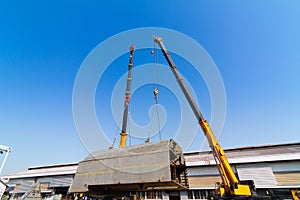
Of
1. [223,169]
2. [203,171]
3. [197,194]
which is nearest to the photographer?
[223,169]

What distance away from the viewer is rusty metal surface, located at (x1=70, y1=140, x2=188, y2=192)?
8.58 meters

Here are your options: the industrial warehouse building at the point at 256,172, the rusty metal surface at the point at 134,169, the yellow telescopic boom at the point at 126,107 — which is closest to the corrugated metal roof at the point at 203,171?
the industrial warehouse building at the point at 256,172

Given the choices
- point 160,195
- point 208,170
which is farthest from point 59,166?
point 208,170

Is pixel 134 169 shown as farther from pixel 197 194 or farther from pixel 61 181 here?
pixel 61 181

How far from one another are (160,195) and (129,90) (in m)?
12.5

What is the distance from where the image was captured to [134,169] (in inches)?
360

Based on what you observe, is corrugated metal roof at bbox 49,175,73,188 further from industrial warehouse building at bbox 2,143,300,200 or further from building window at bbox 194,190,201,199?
building window at bbox 194,190,201,199

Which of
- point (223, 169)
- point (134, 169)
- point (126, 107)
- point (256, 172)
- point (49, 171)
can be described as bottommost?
point (134, 169)

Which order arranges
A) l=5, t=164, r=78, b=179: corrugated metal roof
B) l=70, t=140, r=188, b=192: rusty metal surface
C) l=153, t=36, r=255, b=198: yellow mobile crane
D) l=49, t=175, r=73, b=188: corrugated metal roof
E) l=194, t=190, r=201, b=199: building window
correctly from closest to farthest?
1. l=70, t=140, r=188, b=192: rusty metal surface
2. l=153, t=36, r=255, b=198: yellow mobile crane
3. l=194, t=190, r=201, b=199: building window
4. l=49, t=175, r=73, b=188: corrugated metal roof
5. l=5, t=164, r=78, b=179: corrugated metal roof

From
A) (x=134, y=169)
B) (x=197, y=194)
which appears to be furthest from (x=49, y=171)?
(x=134, y=169)

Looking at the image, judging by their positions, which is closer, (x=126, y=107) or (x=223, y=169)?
(x=223, y=169)

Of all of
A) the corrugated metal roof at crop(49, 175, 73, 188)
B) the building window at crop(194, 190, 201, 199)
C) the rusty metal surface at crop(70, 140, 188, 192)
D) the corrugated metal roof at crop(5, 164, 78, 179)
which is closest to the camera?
the rusty metal surface at crop(70, 140, 188, 192)

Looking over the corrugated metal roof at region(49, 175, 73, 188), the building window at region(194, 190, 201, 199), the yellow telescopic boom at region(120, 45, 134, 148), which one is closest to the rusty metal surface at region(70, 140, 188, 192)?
the yellow telescopic boom at region(120, 45, 134, 148)

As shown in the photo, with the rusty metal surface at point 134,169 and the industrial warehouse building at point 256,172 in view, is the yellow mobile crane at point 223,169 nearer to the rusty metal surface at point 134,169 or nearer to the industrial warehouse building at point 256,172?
the industrial warehouse building at point 256,172
